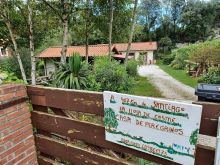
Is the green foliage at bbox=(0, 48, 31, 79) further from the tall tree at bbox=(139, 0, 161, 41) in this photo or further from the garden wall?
the tall tree at bbox=(139, 0, 161, 41)

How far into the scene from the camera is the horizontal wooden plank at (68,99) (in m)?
2.03

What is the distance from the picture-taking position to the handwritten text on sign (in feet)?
4.93

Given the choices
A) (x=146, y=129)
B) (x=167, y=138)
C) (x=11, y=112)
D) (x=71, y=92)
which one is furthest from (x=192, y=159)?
(x=11, y=112)

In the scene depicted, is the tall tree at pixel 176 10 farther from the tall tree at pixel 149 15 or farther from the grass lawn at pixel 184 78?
the grass lawn at pixel 184 78

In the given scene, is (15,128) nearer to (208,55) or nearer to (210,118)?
(210,118)

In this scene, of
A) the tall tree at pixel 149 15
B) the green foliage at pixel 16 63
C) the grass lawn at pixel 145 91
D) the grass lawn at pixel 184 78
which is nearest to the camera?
the grass lawn at pixel 145 91

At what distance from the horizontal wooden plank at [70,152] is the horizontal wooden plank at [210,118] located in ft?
2.89

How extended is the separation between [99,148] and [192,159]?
101cm

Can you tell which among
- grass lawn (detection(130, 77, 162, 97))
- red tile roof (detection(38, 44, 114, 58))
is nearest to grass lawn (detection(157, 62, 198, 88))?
grass lawn (detection(130, 77, 162, 97))

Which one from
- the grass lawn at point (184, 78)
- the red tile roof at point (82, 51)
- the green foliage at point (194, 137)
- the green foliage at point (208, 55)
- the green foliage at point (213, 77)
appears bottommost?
the grass lawn at point (184, 78)

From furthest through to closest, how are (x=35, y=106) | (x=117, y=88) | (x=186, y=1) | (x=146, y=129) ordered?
(x=186, y=1) → (x=117, y=88) → (x=35, y=106) → (x=146, y=129)

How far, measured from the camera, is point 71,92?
218cm

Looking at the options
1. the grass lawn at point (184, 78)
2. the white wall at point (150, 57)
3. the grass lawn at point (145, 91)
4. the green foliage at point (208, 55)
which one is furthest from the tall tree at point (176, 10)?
the grass lawn at point (145, 91)

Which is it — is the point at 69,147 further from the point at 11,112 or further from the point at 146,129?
the point at 146,129
